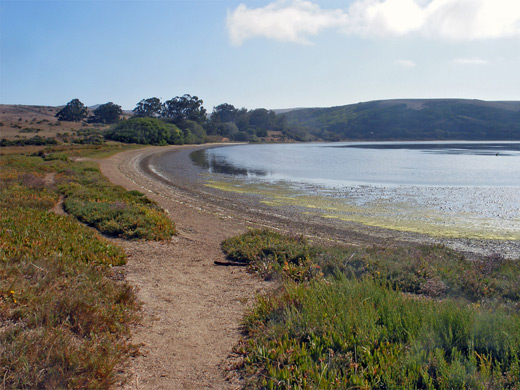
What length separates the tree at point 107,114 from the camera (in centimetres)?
10425

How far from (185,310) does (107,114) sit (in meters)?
110

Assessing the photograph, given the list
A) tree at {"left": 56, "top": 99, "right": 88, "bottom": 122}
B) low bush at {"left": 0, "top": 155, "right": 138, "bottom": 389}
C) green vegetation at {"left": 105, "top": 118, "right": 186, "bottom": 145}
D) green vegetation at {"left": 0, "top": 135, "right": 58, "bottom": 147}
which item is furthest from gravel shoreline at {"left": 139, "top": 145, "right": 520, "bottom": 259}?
tree at {"left": 56, "top": 99, "right": 88, "bottom": 122}

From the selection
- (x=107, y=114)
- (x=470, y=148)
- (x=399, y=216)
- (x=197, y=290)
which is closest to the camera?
(x=197, y=290)

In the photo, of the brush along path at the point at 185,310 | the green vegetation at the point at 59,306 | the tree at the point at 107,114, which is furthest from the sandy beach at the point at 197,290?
the tree at the point at 107,114

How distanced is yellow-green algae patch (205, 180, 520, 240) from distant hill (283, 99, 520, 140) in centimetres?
12247

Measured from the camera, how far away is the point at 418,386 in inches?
126

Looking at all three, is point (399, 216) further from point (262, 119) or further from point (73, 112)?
point (262, 119)

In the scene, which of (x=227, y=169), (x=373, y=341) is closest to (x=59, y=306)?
(x=373, y=341)

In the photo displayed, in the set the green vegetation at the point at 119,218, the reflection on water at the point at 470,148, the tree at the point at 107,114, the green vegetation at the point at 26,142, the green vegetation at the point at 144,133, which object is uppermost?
the tree at the point at 107,114

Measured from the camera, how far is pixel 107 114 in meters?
104

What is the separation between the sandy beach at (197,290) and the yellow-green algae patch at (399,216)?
1.11 meters

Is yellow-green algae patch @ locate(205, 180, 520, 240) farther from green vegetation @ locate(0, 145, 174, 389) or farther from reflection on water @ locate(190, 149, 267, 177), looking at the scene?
reflection on water @ locate(190, 149, 267, 177)

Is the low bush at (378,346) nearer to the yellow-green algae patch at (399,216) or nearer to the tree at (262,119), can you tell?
the yellow-green algae patch at (399,216)

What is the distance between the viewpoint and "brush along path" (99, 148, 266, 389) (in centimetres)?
371
